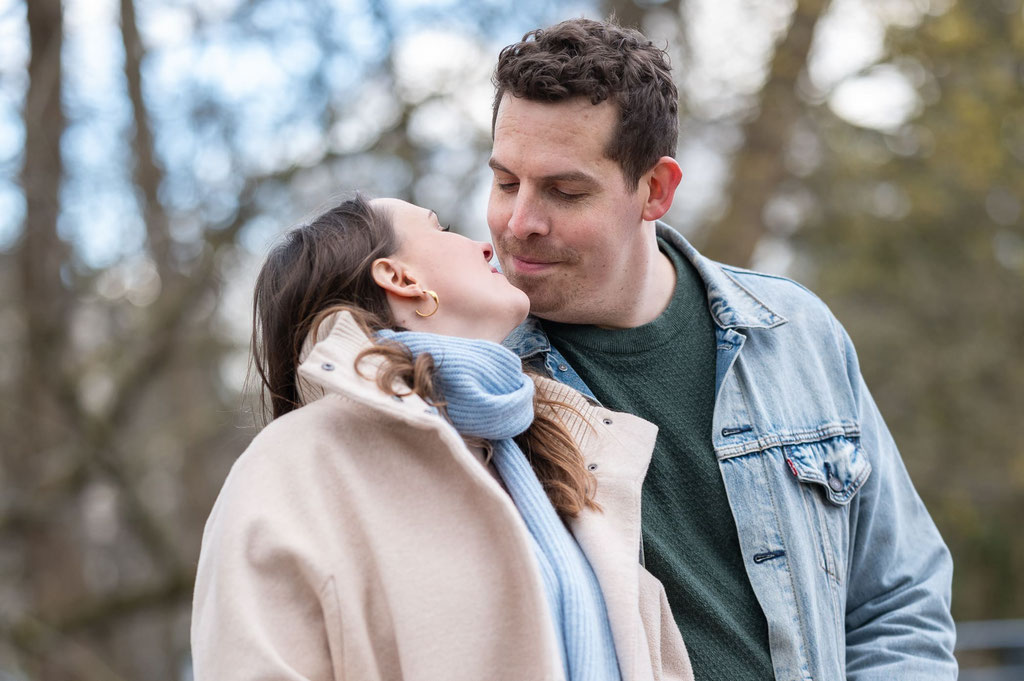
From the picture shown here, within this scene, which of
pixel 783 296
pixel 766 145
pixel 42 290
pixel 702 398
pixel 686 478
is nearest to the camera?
pixel 686 478

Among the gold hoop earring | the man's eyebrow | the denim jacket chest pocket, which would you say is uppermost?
the man's eyebrow

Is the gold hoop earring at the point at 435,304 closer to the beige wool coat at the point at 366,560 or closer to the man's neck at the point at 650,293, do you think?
the beige wool coat at the point at 366,560

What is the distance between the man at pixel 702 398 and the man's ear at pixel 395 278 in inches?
15.5

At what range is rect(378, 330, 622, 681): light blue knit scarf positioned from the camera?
1.97 m

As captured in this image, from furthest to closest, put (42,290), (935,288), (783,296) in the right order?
(935,288), (42,290), (783,296)

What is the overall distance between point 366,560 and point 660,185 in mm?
1319

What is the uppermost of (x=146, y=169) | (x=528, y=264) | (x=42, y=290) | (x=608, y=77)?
(x=608, y=77)

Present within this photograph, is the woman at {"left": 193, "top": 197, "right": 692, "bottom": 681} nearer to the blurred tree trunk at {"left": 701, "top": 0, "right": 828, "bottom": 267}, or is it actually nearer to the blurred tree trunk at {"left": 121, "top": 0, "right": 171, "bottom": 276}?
the blurred tree trunk at {"left": 121, "top": 0, "right": 171, "bottom": 276}

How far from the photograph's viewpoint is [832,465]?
262 cm

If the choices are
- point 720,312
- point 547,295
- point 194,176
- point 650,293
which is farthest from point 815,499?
point 194,176

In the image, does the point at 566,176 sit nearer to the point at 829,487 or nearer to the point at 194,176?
the point at 829,487

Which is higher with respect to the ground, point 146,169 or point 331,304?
point 331,304

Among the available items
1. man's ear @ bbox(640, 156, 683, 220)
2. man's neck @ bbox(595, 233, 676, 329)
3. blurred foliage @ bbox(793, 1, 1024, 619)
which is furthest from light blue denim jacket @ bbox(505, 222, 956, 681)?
blurred foliage @ bbox(793, 1, 1024, 619)

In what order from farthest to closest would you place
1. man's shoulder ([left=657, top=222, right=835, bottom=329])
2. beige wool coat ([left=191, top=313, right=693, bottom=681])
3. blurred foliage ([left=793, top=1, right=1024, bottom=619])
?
blurred foliage ([left=793, top=1, right=1024, bottom=619]) → man's shoulder ([left=657, top=222, right=835, bottom=329]) → beige wool coat ([left=191, top=313, right=693, bottom=681])
